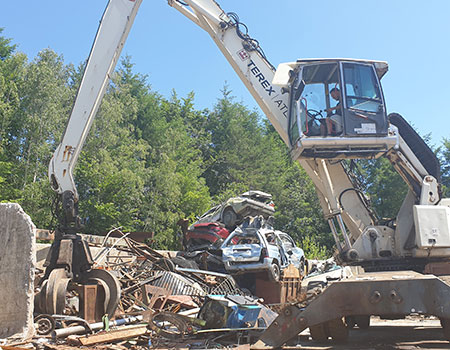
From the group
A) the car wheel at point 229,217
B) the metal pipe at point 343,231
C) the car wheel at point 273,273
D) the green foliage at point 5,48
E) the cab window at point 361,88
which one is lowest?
the car wheel at point 273,273

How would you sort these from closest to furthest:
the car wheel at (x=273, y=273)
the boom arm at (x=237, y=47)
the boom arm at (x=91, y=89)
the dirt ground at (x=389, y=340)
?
1. the dirt ground at (x=389, y=340)
2. the boom arm at (x=91, y=89)
3. the boom arm at (x=237, y=47)
4. the car wheel at (x=273, y=273)

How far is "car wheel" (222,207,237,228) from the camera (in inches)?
603

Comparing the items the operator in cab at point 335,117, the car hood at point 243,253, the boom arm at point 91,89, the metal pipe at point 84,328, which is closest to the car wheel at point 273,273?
the car hood at point 243,253

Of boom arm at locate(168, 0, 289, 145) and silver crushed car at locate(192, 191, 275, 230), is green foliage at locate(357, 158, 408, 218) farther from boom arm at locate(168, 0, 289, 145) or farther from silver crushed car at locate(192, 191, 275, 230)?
boom arm at locate(168, 0, 289, 145)

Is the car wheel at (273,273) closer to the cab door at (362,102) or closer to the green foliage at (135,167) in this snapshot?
the cab door at (362,102)

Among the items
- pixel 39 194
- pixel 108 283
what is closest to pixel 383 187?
pixel 39 194

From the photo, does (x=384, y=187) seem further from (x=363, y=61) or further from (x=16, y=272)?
(x=16, y=272)

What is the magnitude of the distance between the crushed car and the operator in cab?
4.03 m

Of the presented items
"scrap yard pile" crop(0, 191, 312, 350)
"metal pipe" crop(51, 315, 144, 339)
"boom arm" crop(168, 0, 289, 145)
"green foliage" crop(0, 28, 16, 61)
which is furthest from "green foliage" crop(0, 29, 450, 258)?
"metal pipe" crop(51, 315, 144, 339)

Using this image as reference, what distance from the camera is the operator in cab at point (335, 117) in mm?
9102

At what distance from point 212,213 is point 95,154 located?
1629 cm

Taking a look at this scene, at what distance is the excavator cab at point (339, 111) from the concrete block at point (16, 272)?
16.4 ft

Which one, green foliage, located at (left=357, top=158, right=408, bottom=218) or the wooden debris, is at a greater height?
green foliage, located at (left=357, top=158, right=408, bottom=218)

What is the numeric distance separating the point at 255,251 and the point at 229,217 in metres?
3.51
